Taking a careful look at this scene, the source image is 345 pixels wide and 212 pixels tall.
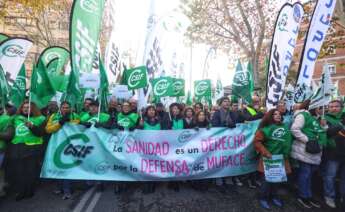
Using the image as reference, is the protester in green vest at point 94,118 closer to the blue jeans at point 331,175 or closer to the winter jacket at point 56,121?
the winter jacket at point 56,121

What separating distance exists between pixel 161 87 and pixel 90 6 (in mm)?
2835

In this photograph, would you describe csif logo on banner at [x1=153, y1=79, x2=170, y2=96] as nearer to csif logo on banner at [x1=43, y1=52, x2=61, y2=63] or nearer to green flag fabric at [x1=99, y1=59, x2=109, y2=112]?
green flag fabric at [x1=99, y1=59, x2=109, y2=112]

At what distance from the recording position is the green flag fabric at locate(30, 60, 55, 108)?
491cm

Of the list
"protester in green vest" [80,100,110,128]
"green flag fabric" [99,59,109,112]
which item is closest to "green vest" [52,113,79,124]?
"protester in green vest" [80,100,110,128]

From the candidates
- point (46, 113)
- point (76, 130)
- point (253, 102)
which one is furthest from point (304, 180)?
point (46, 113)

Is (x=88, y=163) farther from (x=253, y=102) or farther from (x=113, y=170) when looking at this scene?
(x=253, y=102)

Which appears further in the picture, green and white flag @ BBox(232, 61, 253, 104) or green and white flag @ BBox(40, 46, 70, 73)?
green and white flag @ BBox(40, 46, 70, 73)

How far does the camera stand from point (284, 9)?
669 centimetres

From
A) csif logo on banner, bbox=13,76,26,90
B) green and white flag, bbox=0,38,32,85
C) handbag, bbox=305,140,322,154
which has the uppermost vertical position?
green and white flag, bbox=0,38,32,85

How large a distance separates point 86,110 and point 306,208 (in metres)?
4.99

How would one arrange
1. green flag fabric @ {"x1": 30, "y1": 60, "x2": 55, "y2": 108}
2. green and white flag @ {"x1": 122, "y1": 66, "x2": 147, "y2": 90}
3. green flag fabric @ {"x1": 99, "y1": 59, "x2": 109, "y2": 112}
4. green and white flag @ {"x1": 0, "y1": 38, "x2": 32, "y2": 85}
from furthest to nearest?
1. green and white flag @ {"x1": 122, "y1": 66, "x2": 147, "y2": 90}
2. green and white flag @ {"x1": 0, "y1": 38, "x2": 32, "y2": 85}
3. green flag fabric @ {"x1": 99, "y1": 59, "x2": 109, "y2": 112}
4. green flag fabric @ {"x1": 30, "y1": 60, "x2": 55, "y2": 108}

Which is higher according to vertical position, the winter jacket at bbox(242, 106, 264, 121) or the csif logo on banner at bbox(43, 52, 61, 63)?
the csif logo on banner at bbox(43, 52, 61, 63)

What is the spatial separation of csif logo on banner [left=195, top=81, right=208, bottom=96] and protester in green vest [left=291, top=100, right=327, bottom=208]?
560 cm

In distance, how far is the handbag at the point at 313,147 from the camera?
455 centimetres
